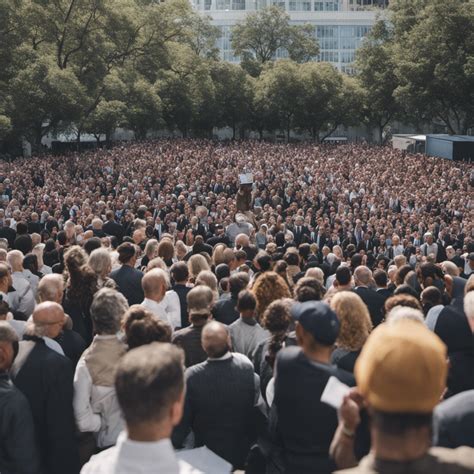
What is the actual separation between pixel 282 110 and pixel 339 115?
16.2ft

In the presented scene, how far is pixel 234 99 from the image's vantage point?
67750 mm

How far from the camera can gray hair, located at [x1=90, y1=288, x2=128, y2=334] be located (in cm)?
489

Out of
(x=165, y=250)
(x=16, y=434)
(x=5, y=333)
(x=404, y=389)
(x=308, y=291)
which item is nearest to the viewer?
(x=404, y=389)

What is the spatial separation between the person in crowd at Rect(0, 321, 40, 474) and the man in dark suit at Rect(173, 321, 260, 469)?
2.84ft

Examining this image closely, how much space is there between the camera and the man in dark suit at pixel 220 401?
181 inches

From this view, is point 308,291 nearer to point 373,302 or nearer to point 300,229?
point 373,302

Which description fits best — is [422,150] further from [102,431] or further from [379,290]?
[102,431]

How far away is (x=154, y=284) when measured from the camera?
6.32m

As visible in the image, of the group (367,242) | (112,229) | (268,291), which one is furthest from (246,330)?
(367,242)

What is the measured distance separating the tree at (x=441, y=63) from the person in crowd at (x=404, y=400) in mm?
47683

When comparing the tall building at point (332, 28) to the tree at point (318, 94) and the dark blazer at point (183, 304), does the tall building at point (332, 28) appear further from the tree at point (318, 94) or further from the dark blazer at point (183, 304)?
the dark blazer at point (183, 304)

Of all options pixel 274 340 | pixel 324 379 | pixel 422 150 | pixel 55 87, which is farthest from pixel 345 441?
pixel 422 150

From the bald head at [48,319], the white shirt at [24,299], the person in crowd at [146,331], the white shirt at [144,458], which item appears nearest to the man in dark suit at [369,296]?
the white shirt at [24,299]

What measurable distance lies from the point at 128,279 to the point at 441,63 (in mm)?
46261
